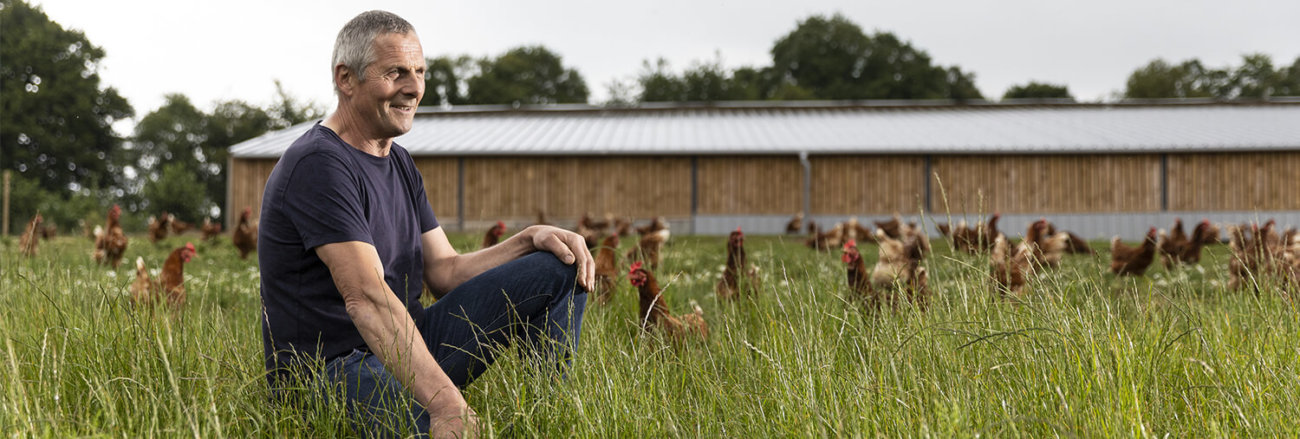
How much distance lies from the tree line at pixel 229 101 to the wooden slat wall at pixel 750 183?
82.3ft

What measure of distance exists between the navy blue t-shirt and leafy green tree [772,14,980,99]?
159 feet

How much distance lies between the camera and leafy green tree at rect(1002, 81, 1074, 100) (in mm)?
51625

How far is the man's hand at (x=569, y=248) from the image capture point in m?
2.66

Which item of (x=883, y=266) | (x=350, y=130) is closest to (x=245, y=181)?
(x=883, y=266)

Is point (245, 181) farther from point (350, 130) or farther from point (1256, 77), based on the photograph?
point (1256, 77)

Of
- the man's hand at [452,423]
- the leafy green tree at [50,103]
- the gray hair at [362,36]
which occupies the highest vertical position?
the leafy green tree at [50,103]

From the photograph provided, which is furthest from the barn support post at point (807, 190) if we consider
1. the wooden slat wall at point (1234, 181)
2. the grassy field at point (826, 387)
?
the grassy field at point (826, 387)

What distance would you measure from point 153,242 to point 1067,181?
21101mm

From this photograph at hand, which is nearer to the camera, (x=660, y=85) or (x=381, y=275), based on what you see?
(x=381, y=275)

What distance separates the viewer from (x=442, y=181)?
22.8 meters

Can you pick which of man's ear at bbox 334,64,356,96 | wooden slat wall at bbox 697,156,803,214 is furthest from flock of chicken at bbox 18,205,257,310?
wooden slat wall at bbox 697,156,803,214

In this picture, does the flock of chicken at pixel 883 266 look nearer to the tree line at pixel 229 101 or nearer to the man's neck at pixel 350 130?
the man's neck at pixel 350 130

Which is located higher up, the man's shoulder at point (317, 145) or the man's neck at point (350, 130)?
the man's neck at point (350, 130)

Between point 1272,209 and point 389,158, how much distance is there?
1031 inches
